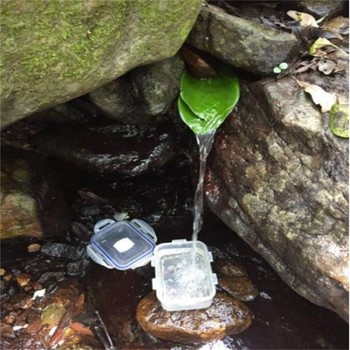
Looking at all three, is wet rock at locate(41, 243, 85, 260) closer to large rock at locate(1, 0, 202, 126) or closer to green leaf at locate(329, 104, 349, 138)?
large rock at locate(1, 0, 202, 126)

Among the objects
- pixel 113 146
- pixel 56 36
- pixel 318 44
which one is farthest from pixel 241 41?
pixel 113 146

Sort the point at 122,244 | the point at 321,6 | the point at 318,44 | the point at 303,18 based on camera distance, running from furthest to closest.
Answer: the point at 122,244 → the point at 321,6 → the point at 303,18 → the point at 318,44

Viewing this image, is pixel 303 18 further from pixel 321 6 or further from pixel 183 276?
pixel 183 276

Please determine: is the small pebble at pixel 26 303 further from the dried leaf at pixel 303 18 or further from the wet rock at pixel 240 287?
the dried leaf at pixel 303 18

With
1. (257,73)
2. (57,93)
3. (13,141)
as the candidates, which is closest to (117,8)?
(57,93)

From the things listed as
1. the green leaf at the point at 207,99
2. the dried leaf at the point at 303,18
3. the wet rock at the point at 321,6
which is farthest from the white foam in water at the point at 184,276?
the wet rock at the point at 321,6

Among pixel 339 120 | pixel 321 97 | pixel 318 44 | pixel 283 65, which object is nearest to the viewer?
pixel 339 120

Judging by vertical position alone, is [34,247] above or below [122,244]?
below
